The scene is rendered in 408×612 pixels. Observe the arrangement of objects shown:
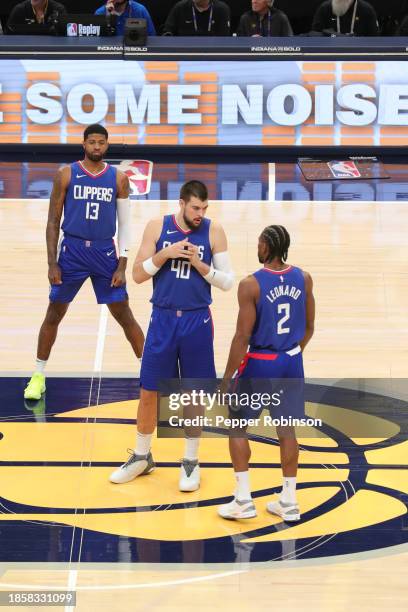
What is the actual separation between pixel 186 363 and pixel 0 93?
8505 millimetres

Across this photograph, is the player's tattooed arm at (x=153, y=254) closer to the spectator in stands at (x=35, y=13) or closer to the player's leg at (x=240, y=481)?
the player's leg at (x=240, y=481)

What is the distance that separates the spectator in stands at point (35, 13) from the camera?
52.1 ft

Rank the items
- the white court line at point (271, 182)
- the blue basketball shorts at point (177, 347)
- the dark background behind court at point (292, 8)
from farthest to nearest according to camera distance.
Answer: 1. the dark background behind court at point (292, 8)
2. the white court line at point (271, 182)
3. the blue basketball shorts at point (177, 347)

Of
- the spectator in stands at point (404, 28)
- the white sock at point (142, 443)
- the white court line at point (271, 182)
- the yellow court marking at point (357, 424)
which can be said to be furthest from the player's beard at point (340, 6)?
the white sock at point (142, 443)

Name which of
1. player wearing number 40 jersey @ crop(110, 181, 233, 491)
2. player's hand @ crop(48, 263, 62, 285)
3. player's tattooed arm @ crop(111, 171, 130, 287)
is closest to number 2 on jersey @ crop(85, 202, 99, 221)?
player's tattooed arm @ crop(111, 171, 130, 287)

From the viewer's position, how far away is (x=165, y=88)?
50.0ft

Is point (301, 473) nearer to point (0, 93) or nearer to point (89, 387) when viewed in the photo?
point (89, 387)

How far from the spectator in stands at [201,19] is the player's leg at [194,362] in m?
9.05

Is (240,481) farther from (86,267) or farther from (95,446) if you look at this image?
(86,267)

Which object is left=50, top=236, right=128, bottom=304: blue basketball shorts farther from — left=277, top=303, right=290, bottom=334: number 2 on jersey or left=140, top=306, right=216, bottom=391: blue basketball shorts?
left=277, top=303, right=290, bottom=334: number 2 on jersey

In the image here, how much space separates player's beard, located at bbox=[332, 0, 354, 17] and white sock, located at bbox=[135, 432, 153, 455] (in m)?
9.65

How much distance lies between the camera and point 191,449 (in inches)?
304

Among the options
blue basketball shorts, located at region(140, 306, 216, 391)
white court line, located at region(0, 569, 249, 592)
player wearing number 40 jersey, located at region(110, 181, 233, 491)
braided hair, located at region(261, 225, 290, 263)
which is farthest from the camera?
blue basketball shorts, located at region(140, 306, 216, 391)

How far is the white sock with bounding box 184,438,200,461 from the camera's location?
7723 mm
